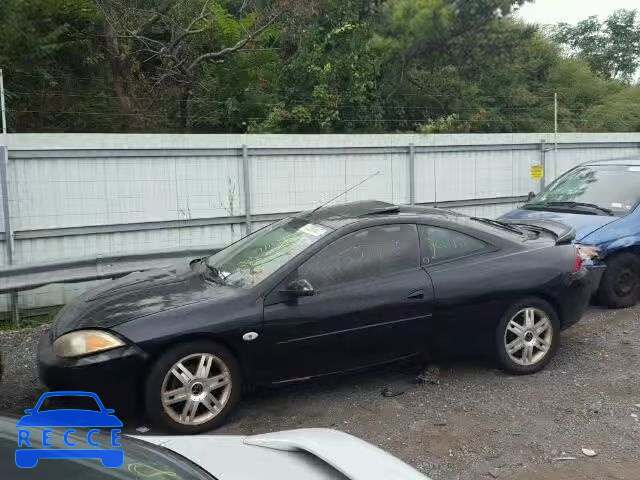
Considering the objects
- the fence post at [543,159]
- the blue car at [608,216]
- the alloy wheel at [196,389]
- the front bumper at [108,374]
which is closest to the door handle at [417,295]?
the alloy wheel at [196,389]

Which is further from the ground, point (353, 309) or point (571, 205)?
point (571, 205)

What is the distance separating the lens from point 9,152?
716cm

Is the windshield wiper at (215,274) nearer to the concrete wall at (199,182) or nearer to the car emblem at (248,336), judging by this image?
the car emblem at (248,336)

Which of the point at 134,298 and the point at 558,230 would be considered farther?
the point at 558,230

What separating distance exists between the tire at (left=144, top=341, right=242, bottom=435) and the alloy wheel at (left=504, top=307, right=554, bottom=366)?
229cm

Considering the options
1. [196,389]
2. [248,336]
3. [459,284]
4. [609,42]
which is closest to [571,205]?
[459,284]

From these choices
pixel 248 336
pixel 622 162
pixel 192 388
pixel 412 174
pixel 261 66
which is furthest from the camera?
pixel 261 66

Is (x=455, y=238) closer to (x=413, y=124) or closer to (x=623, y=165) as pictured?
(x=623, y=165)

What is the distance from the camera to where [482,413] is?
471 cm

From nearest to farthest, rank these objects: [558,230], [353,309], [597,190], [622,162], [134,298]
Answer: [134,298]
[353,309]
[558,230]
[597,190]
[622,162]

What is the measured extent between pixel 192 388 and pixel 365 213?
6.43 ft

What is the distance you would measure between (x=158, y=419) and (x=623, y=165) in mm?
6833

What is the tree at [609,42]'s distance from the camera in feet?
123

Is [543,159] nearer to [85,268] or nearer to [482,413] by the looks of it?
[482,413]
